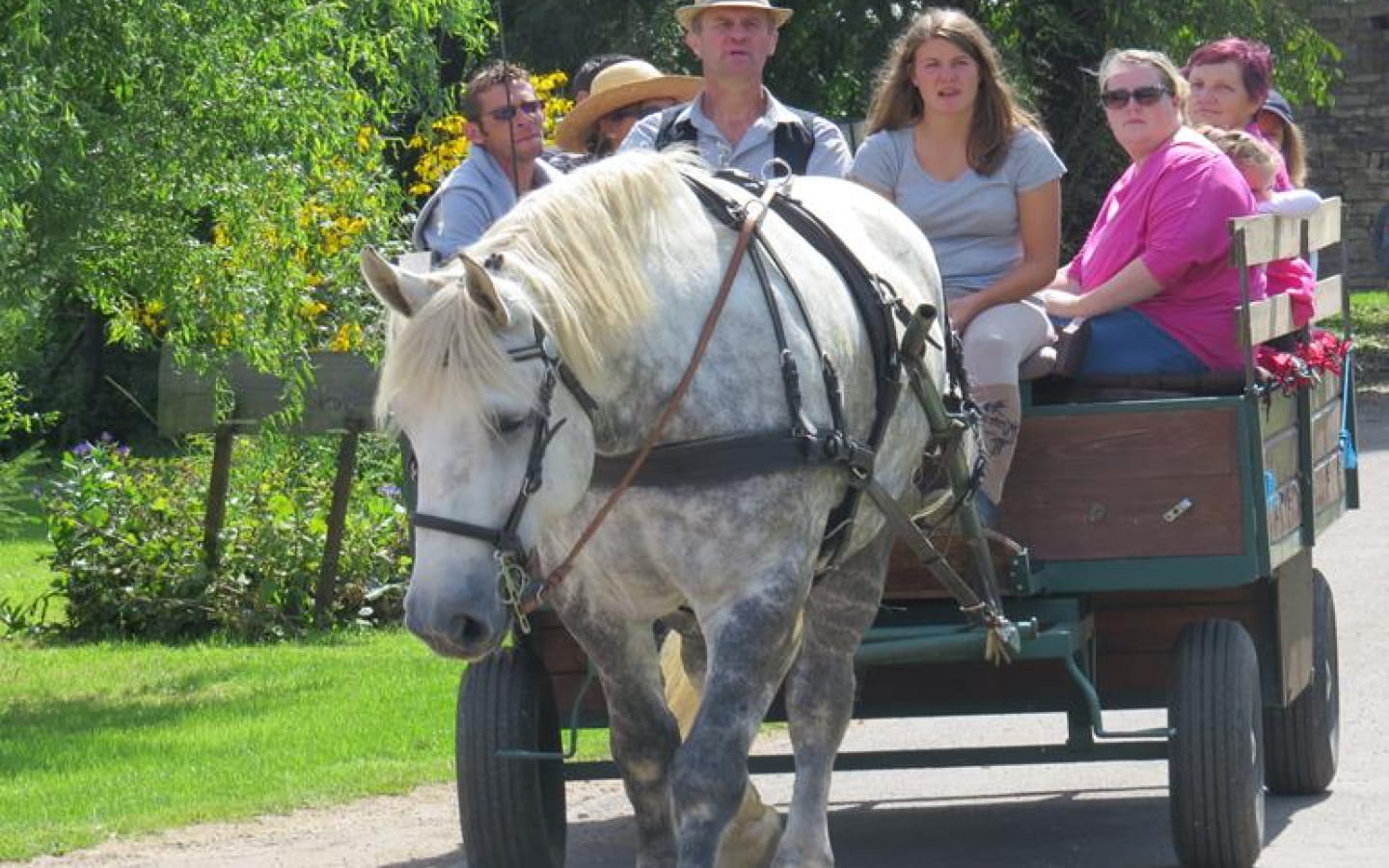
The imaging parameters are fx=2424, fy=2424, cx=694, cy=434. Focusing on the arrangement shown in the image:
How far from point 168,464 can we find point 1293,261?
7.40 m

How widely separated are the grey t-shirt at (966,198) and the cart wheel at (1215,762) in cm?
117

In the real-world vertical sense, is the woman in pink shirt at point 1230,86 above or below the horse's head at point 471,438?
above

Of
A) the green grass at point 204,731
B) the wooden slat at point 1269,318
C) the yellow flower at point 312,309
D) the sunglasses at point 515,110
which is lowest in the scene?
the green grass at point 204,731

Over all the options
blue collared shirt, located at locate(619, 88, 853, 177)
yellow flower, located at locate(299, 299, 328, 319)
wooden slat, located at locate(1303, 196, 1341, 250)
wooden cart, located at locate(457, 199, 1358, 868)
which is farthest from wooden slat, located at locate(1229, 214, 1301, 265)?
yellow flower, located at locate(299, 299, 328, 319)

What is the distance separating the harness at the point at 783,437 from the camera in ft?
14.4

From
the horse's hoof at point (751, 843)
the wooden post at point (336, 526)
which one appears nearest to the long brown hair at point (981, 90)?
the horse's hoof at point (751, 843)

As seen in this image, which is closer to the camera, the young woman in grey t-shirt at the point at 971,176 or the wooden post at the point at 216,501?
the young woman in grey t-shirt at the point at 971,176

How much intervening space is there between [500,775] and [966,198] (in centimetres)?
193

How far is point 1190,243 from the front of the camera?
636 centimetres

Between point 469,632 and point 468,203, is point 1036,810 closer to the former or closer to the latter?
point 468,203

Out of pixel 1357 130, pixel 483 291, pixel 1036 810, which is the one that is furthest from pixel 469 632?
pixel 1357 130

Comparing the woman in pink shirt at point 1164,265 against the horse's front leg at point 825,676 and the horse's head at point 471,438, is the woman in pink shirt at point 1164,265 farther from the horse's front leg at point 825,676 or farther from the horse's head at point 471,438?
the horse's head at point 471,438

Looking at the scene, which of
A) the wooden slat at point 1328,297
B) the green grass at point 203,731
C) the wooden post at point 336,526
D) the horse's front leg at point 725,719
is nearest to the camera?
the horse's front leg at point 725,719

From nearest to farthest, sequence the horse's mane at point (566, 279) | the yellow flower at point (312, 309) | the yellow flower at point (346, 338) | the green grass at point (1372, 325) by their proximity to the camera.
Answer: the horse's mane at point (566, 279) → the yellow flower at point (312, 309) → the yellow flower at point (346, 338) → the green grass at point (1372, 325)
